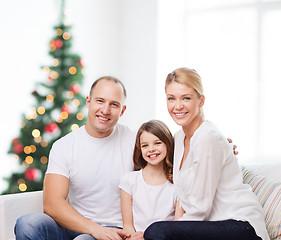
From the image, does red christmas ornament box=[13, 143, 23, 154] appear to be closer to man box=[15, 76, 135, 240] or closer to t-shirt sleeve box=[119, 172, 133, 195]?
man box=[15, 76, 135, 240]

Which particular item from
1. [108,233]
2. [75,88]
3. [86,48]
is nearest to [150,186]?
[108,233]

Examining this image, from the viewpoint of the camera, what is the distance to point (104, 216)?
7.23 feet

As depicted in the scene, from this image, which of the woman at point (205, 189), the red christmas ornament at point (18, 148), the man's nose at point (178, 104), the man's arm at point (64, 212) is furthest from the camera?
the red christmas ornament at point (18, 148)

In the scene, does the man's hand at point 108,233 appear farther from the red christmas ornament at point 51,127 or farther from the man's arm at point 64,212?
the red christmas ornament at point 51,127

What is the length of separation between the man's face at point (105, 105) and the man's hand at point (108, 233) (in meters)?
0.54

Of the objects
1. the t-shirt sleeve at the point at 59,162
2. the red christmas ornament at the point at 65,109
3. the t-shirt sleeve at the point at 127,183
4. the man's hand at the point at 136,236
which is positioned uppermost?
the red christmas ornament at the point at 65,109

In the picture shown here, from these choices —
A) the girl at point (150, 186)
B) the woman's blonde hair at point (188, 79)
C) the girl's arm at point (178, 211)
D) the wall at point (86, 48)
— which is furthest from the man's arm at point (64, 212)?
the wall at point (86, 48)

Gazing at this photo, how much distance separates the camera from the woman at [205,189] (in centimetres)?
169

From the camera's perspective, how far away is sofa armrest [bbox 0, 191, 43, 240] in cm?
214

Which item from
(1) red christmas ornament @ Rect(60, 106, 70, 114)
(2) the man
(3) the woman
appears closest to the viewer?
(3) the woman

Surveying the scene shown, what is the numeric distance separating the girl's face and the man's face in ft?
0.70

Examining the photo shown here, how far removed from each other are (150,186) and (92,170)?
0.34m

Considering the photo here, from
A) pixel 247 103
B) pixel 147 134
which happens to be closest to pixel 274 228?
pixel 147 134

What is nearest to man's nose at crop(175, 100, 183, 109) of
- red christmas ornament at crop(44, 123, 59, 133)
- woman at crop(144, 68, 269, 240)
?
woman at crop(144, 68, 269, 240)
